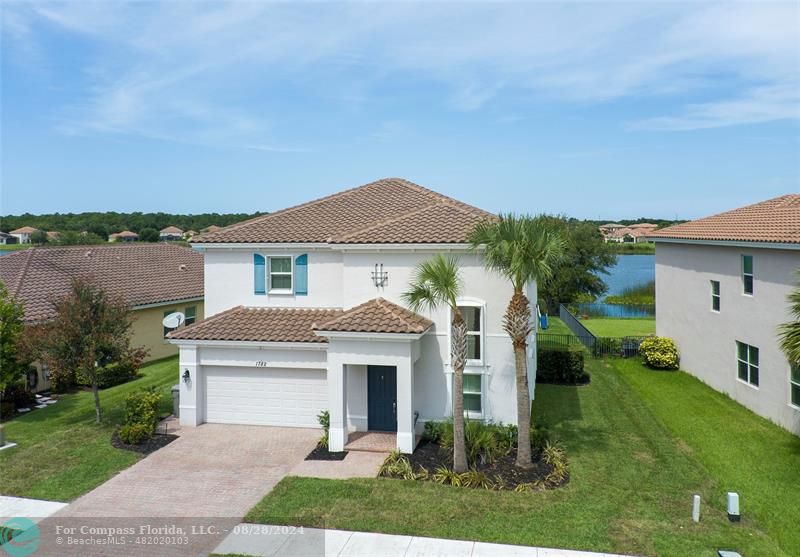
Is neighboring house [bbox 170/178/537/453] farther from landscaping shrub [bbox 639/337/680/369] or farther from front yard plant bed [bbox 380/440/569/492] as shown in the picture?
landscaping shrub [bbox 639/337/680/369]

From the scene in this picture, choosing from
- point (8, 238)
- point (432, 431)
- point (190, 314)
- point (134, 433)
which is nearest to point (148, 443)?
point (134, 433)

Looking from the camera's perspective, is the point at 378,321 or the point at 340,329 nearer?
the point at 340,329

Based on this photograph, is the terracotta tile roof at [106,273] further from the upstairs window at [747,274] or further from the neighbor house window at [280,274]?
the upstairs window at [747,274]

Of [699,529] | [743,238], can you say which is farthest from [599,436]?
[743,238]

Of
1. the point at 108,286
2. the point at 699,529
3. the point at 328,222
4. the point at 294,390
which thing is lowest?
the point at 699,529

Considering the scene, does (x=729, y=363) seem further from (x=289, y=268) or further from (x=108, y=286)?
(x=108, y=286)

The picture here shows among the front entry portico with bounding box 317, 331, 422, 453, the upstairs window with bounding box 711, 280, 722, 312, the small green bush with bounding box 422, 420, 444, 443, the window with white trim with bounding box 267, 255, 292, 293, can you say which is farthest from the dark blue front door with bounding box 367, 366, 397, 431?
the upstairs window with bounding box 711, 280, 722, 312

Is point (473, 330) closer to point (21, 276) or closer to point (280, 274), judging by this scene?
point (280, 274)

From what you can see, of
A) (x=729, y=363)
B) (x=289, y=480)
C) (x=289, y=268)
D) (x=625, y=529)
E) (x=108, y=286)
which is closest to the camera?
(x=625, y=529)
